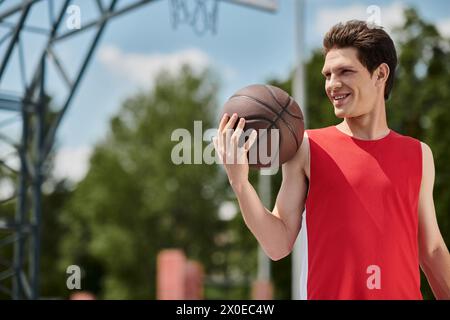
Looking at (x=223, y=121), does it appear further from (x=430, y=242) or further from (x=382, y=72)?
(x=430, y=242)

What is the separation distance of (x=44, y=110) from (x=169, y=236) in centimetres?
2545

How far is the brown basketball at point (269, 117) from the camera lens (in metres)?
2.61

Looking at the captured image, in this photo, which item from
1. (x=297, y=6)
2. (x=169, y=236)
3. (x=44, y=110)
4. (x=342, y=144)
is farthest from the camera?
(x=169, y=236)

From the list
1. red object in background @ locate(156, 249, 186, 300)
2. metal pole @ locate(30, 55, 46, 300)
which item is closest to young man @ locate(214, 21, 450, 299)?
metal pole @ locate(30, 55, 46, 300)

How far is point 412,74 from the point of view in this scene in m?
21.2

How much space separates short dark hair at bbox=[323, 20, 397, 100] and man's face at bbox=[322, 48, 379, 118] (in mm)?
25

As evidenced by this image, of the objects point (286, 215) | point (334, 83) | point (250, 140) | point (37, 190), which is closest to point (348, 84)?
point (334, 83)

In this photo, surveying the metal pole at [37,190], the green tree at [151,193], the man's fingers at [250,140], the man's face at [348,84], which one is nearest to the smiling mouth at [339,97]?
the man's face at [348,84]

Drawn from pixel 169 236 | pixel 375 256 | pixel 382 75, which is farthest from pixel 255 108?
pixel 169 236

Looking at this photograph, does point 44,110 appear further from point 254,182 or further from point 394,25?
point 254,182

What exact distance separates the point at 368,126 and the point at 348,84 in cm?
18

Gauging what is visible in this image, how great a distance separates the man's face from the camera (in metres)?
2.62

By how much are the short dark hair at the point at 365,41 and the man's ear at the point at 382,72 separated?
0.01 m

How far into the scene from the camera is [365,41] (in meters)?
2.64
